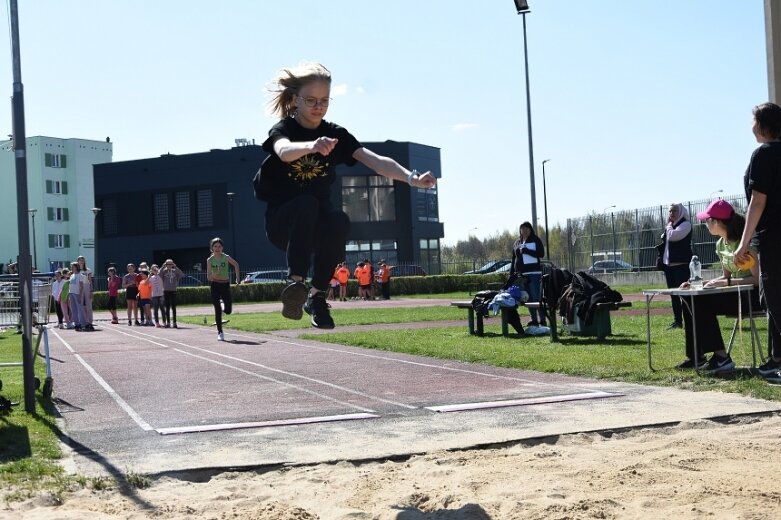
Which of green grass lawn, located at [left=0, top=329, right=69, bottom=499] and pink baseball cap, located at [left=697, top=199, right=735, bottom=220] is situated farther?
pink baseball cap, located at [left=697, top=199, right=735, bottom=220]

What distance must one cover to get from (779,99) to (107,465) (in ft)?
42.4

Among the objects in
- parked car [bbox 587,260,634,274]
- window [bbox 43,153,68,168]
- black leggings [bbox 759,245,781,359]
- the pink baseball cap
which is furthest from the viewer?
window [bbox 43,153,68,168]

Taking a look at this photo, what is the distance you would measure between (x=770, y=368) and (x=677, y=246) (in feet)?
16.6

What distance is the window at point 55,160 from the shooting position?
8369 centimetres

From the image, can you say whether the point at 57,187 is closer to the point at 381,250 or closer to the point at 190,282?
the point at 190,282

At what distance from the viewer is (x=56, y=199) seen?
8475 cm

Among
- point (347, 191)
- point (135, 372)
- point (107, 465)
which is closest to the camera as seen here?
point (107, 465)

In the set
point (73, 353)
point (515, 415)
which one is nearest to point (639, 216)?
point (73, 353)

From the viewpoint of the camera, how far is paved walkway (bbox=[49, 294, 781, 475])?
672 centimetres

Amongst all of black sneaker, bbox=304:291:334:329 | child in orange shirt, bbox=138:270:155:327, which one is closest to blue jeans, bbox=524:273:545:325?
black sneaker, bbox=304:291:334:329

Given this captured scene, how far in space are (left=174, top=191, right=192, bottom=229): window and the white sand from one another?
44.1 m

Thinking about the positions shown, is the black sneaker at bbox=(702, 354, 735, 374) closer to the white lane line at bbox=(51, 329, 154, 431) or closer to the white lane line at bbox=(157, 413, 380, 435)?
the white lane line at bbox=(157, 413, 380, 435)

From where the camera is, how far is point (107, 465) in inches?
249

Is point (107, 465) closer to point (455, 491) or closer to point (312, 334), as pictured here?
point (455, 491)
